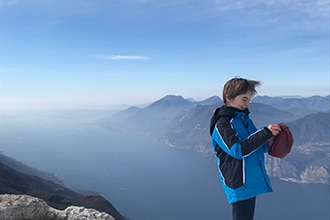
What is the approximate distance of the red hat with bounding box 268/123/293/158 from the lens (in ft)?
12.2

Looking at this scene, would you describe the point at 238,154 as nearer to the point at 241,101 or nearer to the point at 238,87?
the point at 241,101

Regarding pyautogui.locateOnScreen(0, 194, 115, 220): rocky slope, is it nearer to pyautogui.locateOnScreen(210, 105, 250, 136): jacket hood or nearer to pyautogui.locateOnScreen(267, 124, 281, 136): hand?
pyautogui.locateOnScreen(210, 105, 250, 136): jacket hood

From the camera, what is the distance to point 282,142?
12.4 feet

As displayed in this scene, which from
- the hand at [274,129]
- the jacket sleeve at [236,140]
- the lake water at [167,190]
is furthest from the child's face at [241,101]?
the lake water at [167,190]

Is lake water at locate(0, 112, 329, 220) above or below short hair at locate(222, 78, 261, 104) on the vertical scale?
below

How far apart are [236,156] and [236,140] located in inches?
7.5

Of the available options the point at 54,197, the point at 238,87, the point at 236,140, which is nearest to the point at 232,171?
the point at 236,140

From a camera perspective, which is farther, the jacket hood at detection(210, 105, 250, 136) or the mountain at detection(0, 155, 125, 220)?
the mountain at detection(0, 155, 125, 220)

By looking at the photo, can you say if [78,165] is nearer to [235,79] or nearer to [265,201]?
[265,201]

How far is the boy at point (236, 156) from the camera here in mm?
3721

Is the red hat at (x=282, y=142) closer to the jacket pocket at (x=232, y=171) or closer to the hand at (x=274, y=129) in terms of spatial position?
the hand at (x=274, y=129)

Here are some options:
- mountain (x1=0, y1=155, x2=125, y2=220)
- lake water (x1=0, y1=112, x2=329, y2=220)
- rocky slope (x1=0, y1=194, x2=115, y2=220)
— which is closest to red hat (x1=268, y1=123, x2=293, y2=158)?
rocky slope (x1=0, y1=194, x2=115, y2=220)

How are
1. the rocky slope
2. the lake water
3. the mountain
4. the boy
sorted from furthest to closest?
1. the lake water
2. the mountain
3. the rocky slope
4. the boy

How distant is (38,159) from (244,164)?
678ft
